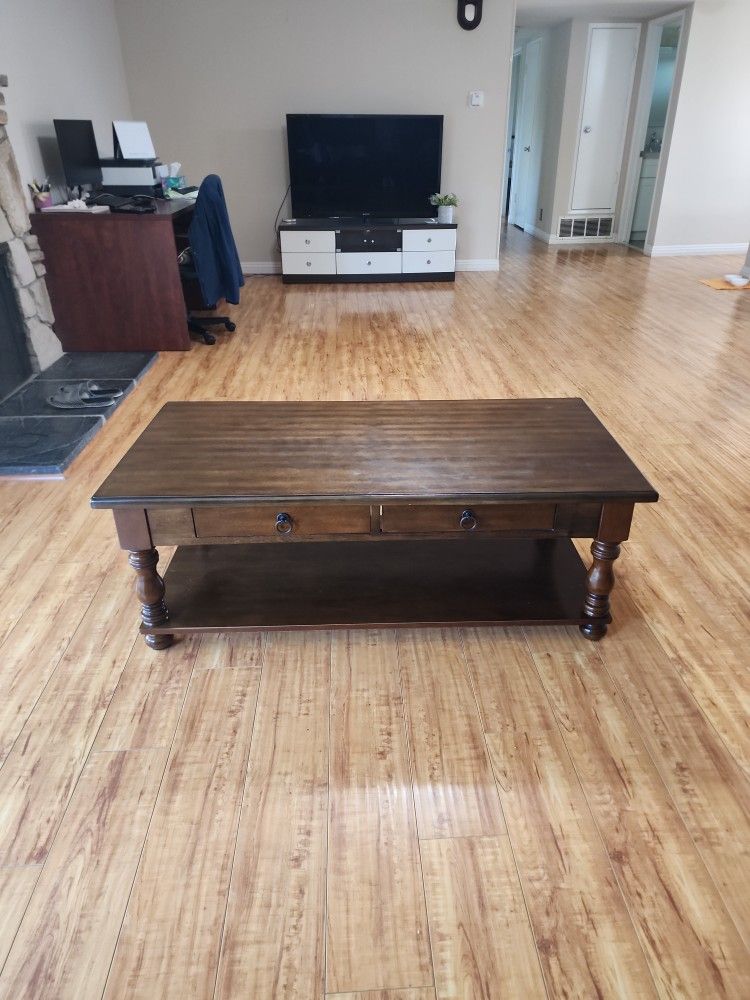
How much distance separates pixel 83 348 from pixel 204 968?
360 cm

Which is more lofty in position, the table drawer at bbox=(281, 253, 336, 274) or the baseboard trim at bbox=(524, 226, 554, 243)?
the table drawer at bbox=(281, 253, 336, 274)

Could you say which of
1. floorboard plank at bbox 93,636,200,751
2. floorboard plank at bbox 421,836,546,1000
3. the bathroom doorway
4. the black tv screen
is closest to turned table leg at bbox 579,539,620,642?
floorboard plank at bbox 421,836,546,1000

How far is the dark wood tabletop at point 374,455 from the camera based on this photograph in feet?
5.04

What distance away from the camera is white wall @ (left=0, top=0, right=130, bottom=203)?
3.43 meters

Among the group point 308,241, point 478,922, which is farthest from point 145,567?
point 308,241

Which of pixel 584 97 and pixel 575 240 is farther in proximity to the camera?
pixel 575 240

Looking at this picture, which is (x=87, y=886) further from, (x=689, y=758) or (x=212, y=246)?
(x=212, y=246)

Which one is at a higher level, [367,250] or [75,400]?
[367,250]

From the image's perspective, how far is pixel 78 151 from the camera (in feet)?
12.8

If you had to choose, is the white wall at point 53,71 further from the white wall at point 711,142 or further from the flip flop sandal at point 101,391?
the white wall at point 711,142

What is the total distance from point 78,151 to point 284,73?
2.16 meters

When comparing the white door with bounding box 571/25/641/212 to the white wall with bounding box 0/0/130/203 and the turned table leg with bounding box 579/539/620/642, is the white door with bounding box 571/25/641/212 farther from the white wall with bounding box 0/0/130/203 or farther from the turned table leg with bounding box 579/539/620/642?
the turned table leg with bounding box 579/539/620/642

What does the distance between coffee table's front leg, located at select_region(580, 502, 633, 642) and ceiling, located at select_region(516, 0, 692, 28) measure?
5647mm

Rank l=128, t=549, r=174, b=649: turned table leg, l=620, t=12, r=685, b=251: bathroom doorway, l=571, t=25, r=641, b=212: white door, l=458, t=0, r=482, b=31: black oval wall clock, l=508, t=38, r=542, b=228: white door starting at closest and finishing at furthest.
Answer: l=128, t=549, r=174, b=649: turned table leg, l=458, t=0, r=482, b=31: black oval wall clock, l=620, t=12, r=685, b=251: bathroom doorway, l=571, t=25, r=641, b=212: white door, l=508, t=38, r=542, b=228: white door
